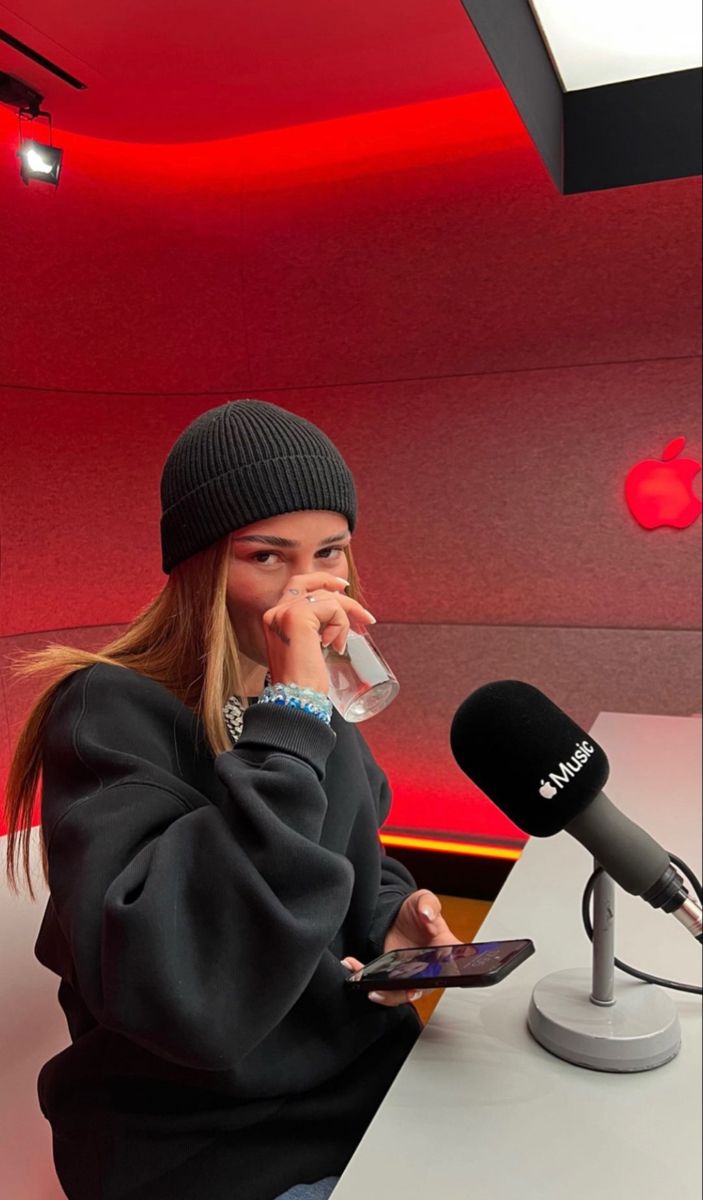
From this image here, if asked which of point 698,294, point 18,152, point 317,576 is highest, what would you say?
point 698,294

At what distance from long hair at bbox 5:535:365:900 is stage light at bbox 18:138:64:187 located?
0.23m

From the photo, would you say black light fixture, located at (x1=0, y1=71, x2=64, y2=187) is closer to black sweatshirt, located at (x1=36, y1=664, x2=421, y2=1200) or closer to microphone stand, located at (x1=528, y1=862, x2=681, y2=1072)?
black sweatshirt, located at (x1=36, y1=664, x2=421, y2=1200)

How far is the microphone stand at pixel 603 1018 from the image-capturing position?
2.40ft

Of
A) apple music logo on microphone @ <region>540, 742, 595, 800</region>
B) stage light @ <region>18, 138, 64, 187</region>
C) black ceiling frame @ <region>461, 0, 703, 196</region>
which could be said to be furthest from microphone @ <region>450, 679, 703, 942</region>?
black ceiling frame @ <region>461, 0, 703, 196</region>

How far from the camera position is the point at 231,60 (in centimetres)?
61

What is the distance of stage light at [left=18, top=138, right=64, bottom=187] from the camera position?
0.49 meters

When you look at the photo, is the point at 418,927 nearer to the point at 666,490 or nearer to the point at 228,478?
the point at 228,478

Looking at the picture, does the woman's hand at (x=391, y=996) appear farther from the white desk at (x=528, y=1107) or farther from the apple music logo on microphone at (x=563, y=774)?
the apple music logo on microphone at (x=563, y=774)

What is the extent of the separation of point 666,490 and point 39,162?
2.83 ft

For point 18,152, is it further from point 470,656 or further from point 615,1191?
point 615,1191

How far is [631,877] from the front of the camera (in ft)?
2.14

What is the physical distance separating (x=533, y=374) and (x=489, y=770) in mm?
508

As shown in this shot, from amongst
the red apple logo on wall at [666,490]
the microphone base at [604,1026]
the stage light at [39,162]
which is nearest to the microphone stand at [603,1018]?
the microphone base at [604,1026]

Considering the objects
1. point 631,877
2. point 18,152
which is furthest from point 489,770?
point 18,152
